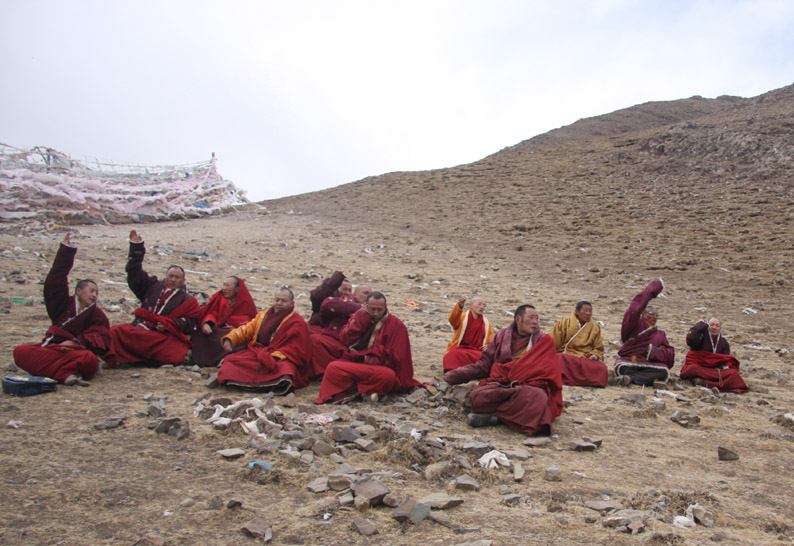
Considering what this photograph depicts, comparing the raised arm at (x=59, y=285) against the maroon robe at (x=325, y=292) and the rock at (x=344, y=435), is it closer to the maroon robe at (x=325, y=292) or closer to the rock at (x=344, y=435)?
the maroon robe at (x=325, y=292)

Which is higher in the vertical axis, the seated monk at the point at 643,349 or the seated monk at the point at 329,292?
the seated monk at the point at 329,292

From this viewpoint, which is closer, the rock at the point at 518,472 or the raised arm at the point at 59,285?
the rock at the point at 518,472

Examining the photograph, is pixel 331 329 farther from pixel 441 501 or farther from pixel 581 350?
pixel 441 501

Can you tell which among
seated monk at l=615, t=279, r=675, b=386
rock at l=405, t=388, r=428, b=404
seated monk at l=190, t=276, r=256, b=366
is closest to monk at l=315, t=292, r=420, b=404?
rock at l=405, t=388, r=428, b=404

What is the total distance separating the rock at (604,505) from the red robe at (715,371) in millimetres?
4215

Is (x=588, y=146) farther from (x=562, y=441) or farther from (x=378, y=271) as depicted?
(x=562, y=441)

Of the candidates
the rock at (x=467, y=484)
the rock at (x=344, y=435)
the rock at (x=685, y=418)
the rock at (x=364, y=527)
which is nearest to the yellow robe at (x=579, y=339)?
the rock at (x=685, y=418)

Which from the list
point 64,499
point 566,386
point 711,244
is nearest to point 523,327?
point 566,386

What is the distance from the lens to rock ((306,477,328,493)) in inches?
130

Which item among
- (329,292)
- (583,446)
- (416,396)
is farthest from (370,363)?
(583,446)

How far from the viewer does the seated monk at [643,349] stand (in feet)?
22.1

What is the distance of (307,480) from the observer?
3477 millimetres

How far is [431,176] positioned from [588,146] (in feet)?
32.0

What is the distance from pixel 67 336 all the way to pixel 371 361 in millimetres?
3150
